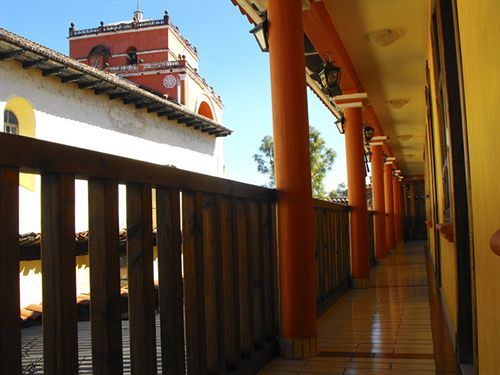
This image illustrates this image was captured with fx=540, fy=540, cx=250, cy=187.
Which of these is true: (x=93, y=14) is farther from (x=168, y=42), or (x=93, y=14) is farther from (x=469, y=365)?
(x=469, y=365)

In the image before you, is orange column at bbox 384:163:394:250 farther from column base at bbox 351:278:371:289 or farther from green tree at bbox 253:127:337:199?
green tree at bbox 253:127:337:199

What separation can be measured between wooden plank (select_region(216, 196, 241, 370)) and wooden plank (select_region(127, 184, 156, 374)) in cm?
73

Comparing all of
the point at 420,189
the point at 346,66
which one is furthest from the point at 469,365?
the point at 420,189

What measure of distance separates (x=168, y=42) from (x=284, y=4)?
2687 cm

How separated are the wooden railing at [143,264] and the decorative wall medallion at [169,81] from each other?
2328 cm

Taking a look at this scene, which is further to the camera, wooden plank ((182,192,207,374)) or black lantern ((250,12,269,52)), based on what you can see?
black lantern ((250,12,269,52))

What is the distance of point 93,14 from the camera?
37125mm

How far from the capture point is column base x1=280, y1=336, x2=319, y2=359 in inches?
126

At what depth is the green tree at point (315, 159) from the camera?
3541 cm

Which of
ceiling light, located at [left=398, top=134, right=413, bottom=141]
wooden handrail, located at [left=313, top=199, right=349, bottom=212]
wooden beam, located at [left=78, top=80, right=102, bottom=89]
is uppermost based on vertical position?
wooden beam, located at [left=78, top=80, right=102, bottom=89]

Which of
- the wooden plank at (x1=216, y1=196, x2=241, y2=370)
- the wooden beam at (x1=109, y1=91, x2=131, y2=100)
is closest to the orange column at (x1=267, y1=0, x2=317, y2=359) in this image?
the wooden plank at (x1=216, y1=196, x2=241, y2=370)

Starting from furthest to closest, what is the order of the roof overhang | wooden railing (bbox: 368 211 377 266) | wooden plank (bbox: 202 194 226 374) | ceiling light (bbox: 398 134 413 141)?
ceiling light (bbox: 398 134 413 141) → the roof overhang → wooden railing (bbox: 368 211 377 266) → wooden plank (bbox: 202 194 226 374)

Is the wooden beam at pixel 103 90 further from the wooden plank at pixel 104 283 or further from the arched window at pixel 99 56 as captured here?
the arched window at pixel 99 56

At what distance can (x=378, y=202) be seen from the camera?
10453mm
